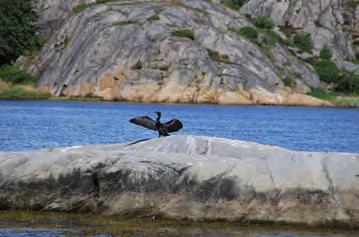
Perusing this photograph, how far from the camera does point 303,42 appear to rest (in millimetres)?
146250

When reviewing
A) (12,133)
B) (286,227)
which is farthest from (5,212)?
(12,133)

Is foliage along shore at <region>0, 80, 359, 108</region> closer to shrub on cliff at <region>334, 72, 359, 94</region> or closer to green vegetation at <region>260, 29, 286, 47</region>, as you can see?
shrub on cliff at <region>334, 72, 359, 94</region>

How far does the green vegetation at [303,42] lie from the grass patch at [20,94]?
4390cm

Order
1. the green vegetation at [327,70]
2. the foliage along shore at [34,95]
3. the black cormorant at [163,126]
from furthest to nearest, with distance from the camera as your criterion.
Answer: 1. the green vegetation at [327,70]
2. the foliage along shore at [34,95]
3. the black cormorant at [163,126]

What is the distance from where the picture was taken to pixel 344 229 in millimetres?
21094

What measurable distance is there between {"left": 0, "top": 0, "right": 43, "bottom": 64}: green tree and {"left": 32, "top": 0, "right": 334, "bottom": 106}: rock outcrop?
4.34 metres

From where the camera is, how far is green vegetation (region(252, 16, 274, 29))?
14462 cm

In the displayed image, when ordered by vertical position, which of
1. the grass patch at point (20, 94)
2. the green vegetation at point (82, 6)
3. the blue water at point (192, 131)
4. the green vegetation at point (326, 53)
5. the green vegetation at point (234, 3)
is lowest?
the grass patch at point (20, 94)

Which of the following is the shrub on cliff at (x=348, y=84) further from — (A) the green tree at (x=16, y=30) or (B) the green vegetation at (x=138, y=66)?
(A) the green tree at (x=16, y=30)

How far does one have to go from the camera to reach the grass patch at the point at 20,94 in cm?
12688

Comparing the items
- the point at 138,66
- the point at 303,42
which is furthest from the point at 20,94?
the point at 303,42

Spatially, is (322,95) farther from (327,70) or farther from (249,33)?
(249,33)

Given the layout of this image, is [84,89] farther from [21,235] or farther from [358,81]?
[21,235]

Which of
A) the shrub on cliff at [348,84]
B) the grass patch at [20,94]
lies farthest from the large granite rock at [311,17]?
the grass patch at [20,94]
